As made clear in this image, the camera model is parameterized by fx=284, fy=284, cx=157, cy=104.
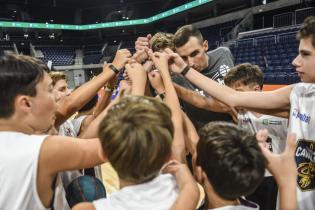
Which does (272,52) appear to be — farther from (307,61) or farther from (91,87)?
(91,87)

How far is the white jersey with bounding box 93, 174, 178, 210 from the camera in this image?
39.2 inches

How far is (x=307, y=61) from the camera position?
1480mm

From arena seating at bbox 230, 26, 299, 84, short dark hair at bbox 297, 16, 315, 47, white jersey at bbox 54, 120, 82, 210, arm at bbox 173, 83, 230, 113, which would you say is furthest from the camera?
arena seating at bbox 230, 26, 299, 84

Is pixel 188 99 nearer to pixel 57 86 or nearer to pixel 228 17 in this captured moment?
pixel 57 86

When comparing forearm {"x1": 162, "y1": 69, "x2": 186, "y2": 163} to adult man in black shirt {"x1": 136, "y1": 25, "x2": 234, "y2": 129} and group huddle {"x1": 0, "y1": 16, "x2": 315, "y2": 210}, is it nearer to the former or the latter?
group huddle {"x1": 0, "y1": 16, "x2": 315, "y2": 210}

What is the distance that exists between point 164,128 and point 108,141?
20cm

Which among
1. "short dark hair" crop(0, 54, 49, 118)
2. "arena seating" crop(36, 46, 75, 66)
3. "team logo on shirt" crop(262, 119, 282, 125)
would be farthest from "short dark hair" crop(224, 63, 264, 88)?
"arena seating" crop(36, 46, 75, 66)

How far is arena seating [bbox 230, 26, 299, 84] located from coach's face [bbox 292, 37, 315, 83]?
8067 mm

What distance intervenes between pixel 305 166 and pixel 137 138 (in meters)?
1.04

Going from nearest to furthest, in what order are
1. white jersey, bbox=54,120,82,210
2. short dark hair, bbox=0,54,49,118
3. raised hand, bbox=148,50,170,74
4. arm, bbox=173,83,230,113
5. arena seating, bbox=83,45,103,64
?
1. short dark hair, bbox=0,54,49,118
2. white jersey, bbox=54,120,82,210
3. raised hand, bbox=148,50,170,74
4. arm, bbox=173,83,230,113
5. arena seating, bbox=83,45,103,64

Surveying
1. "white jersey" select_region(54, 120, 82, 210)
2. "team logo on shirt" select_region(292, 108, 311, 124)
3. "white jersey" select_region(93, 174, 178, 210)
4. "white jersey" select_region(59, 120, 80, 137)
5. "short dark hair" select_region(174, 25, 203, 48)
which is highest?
"short dark hair" select_region(174, 25, 203, 48)

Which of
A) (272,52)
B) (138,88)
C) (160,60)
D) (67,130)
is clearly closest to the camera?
(138,88)

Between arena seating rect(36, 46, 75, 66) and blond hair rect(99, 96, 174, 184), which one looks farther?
arena seating rect(36, 46, 75, 66)

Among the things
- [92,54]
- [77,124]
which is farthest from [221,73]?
[92,54]
